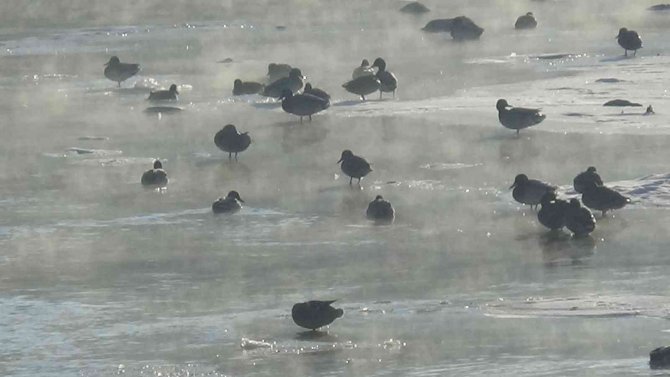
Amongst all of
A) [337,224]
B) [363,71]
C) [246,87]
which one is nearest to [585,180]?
[337,224]

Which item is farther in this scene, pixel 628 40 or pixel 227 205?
pixel 628 40

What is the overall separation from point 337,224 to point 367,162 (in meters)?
2.52

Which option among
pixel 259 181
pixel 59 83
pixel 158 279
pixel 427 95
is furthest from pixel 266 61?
pixel 158 279

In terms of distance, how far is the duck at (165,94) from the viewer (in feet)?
92.9

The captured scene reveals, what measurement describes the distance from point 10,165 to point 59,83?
31.2ft

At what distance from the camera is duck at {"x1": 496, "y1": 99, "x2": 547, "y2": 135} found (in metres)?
23.0

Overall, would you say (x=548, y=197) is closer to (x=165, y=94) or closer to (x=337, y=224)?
(x=337, y=224)

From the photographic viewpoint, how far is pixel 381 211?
57.6 feet

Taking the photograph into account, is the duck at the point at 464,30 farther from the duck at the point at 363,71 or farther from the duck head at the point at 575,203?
the duck head at the point at 575,203

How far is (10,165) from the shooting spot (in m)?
22.4

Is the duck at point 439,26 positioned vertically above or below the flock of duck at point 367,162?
above

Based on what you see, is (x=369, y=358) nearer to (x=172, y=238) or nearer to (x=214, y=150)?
(x=172, y=238)

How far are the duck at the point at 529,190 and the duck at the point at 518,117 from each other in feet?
16.1

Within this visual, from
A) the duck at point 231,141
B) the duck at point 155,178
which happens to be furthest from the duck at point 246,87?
the duck at point 155,178
